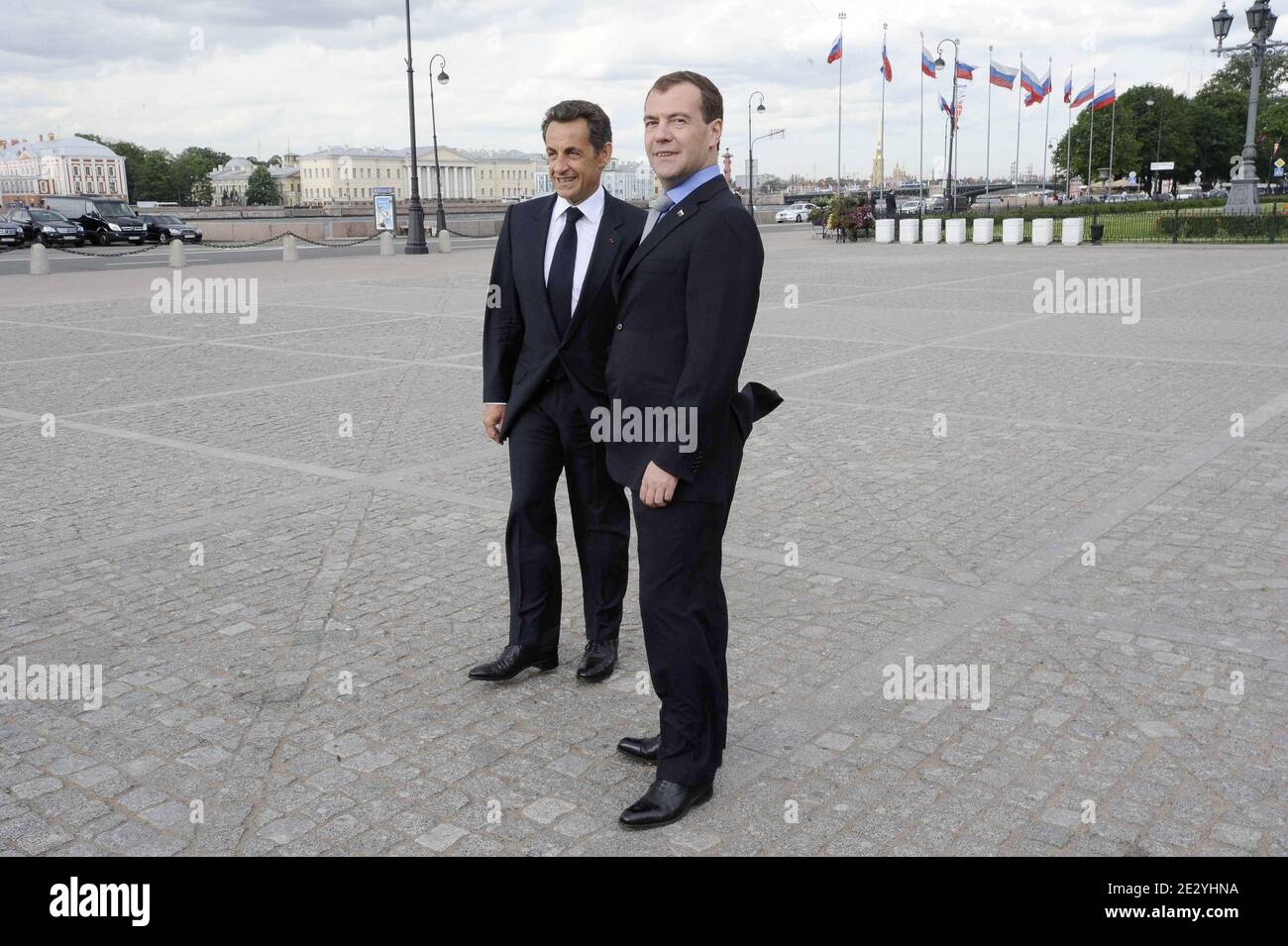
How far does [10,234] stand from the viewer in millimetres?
38812

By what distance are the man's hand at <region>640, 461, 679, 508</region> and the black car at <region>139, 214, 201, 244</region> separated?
139ft

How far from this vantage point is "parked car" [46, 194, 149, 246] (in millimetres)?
41250

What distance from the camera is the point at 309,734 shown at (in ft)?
13.1

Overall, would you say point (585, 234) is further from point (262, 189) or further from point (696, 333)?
point (262, 189)

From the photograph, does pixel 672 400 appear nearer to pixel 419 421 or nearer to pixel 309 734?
pixel 309 734

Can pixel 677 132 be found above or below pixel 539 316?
above

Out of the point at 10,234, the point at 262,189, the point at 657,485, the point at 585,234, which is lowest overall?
the point at 657,485

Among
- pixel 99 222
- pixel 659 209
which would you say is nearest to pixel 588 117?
pixel 659 209

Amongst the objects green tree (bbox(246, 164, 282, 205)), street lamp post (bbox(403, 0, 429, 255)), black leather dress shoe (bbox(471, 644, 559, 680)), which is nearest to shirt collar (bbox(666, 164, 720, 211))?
black leather dress shoe (bbox(471, 644, 559, 680))

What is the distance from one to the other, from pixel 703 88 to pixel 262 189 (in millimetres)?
155869

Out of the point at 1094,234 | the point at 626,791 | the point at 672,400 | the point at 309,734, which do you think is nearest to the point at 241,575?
the point at 309,734

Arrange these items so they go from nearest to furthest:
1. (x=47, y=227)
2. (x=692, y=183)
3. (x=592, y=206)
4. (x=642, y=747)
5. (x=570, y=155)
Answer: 1. (x=692, y=183)
2. (x=642, y=747)
3. (x=570, y=155)
4. (x=592, y=206)
5. (x=47, y=227)

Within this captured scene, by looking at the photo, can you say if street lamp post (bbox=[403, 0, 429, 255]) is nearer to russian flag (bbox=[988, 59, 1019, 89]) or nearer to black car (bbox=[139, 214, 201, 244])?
black car (bbox=[139, 214, 201, 244])

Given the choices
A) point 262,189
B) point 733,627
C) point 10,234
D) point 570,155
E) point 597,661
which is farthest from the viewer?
point 262,189
